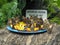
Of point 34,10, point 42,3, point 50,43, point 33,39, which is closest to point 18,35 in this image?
point 33,39

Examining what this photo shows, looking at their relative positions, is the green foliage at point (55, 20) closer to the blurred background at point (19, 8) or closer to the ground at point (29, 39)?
the blurred background at point (19, 8)

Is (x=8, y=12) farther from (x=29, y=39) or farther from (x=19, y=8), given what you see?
(x=29, y=39)

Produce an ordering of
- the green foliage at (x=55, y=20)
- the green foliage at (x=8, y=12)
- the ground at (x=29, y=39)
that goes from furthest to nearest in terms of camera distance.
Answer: the green foliage at (x=55, y=20) → the green foliage at (x=8, y=12) → the ground at (x=29, y=39)

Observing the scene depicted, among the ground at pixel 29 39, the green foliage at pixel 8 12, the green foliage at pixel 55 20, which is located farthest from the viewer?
the green foliage at pixel 55 20

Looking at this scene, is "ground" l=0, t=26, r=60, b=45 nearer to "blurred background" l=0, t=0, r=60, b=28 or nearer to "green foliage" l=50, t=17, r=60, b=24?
"blurred background" l=0, t=0, r=60, b=28

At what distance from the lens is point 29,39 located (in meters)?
1.43

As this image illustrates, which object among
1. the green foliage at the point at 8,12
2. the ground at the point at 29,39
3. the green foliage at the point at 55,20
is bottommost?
the green foliage at the point at 55,20

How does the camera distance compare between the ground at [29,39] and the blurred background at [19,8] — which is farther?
the blurred background at [19,8]

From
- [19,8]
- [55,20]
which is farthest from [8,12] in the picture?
[55,20]

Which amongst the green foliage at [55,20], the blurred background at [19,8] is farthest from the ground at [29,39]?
the green foliage at [55,20]

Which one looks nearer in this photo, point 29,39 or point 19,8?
point 29,39

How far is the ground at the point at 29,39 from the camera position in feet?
4.58

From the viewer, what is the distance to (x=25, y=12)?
188cm

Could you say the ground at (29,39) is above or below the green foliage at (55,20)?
above
